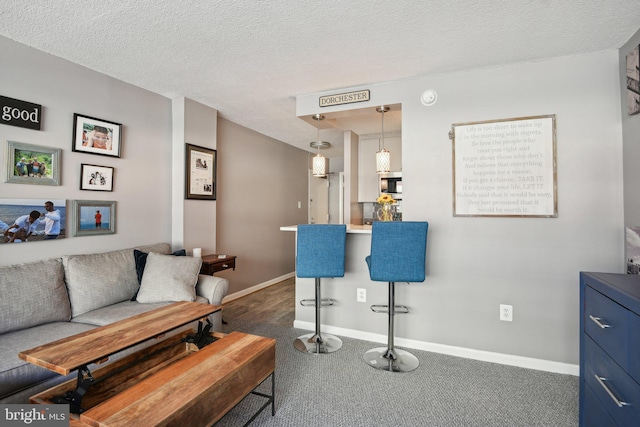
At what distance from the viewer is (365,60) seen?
2559mm

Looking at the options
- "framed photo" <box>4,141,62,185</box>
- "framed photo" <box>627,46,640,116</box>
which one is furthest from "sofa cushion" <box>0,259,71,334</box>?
"framed photo" <box>627,46,640,116</box>

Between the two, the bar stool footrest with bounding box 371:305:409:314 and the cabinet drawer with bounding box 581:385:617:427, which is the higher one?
the bar stool footrest with bounding box 371:305:409:314

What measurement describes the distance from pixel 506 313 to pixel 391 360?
1007 mm

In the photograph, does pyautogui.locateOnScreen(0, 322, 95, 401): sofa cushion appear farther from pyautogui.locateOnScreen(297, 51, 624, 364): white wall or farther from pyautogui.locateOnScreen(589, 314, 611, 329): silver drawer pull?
pyautogui.locateOnScreen(589, 314, 611, 329): silver drawer pull

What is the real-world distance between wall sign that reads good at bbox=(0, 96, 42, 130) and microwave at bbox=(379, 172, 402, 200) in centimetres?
386

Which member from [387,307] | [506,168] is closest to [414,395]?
[387,307]

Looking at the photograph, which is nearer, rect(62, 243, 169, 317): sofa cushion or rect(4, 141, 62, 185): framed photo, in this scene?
rect(4, 141, 62, 185): framed photo

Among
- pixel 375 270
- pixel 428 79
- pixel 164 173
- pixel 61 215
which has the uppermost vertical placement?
pixel 428 79

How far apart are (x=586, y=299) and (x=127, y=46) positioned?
332cm

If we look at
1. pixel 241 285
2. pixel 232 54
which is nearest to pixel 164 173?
pixel 232 54

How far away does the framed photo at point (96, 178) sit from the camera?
2738 mm

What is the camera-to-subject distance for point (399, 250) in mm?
2480

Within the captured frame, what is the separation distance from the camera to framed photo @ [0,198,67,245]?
2.27m

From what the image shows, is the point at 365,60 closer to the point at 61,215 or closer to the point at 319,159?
the point at 319,159
